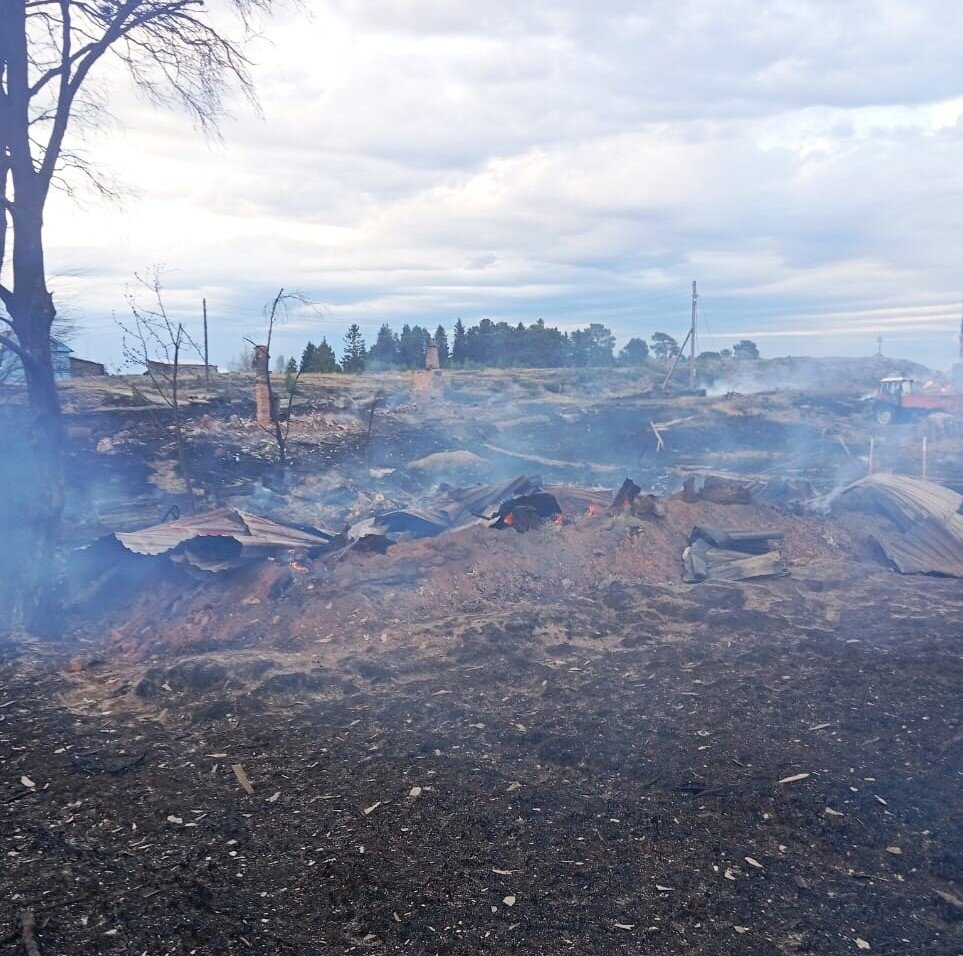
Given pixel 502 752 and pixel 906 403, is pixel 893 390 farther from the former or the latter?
pixel 502 752

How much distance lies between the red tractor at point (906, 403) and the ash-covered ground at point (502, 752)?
2144 cm

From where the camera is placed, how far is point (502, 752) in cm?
516

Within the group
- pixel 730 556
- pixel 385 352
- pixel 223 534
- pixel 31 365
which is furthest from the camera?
pixel 385 352

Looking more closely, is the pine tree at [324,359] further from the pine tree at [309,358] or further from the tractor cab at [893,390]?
the tractor cab at [893,390]

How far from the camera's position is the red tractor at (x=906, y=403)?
29.0 meters

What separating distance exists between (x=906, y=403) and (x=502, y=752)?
30005 mm

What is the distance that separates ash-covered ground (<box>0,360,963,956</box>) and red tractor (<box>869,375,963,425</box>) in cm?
2144

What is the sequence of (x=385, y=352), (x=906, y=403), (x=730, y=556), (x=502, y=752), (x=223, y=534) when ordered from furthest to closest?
(x=385, y=352) → (x=906, y=403) → (x=730, y=556) → (x=223, y=534) → (x=502, y=752)

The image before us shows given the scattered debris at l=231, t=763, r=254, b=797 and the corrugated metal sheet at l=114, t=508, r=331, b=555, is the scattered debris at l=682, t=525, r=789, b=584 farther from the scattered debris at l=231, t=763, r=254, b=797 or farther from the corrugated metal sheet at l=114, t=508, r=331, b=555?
the scattered debris at l=231, t=763, r=254, b=797

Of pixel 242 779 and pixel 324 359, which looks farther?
pixel 324 359

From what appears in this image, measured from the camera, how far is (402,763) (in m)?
4.98

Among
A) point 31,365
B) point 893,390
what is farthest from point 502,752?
point 893,390


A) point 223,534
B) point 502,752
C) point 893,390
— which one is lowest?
point 502,752

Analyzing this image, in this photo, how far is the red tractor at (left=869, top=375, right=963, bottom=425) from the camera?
29.0m
